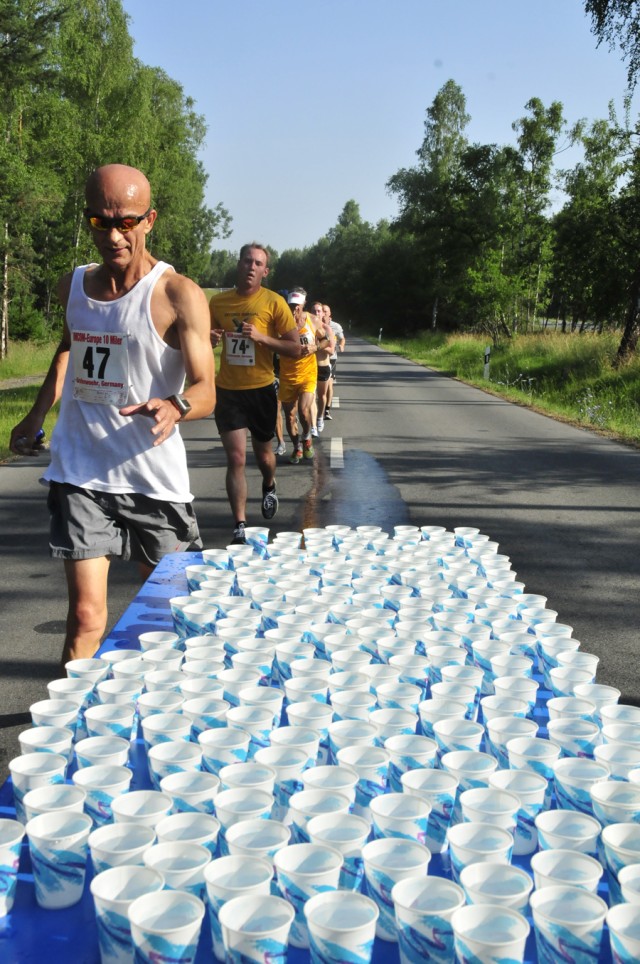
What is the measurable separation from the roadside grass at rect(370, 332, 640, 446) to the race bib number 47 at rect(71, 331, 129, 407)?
12085mm

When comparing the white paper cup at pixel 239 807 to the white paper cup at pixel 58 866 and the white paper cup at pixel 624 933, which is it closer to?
the white paper cup at pixel 58 866

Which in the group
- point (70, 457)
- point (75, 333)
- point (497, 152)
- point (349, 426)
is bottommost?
point (349, 426)

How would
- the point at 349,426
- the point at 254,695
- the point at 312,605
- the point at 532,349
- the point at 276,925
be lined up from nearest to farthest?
1. the point at 276,925
2. the point at 254,695
3. the point at 312,605
4. the point at 349,426
5. the point at 532,349

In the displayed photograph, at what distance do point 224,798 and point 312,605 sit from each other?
4.04 ft

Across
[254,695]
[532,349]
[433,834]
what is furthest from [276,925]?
[532,349]

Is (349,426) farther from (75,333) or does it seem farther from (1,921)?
(1,921)

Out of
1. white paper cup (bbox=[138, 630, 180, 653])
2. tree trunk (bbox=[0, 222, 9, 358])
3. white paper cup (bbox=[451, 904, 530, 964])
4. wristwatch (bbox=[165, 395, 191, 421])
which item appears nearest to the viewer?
white paper cup (bbox=[451, 904, 530, 964])

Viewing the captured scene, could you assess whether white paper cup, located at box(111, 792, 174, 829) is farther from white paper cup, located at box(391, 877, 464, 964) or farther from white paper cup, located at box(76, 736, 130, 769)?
white paper cup, located at box(391, 877, 464, 964)

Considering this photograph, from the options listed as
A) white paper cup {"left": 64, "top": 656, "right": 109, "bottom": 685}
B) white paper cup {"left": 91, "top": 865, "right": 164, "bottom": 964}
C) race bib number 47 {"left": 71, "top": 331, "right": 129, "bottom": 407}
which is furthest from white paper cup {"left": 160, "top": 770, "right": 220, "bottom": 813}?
race bib number 47 {"left": 71, "top": 331, "right": 129, "bottom": 407}

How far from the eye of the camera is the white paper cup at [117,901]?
1.48 m

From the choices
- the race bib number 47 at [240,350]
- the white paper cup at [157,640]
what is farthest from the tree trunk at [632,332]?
the white paper cup at [157,640]

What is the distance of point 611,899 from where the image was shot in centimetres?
162

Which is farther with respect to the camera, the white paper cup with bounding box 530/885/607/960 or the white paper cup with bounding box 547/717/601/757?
the white paper cup with bounding box 547/717/601/757

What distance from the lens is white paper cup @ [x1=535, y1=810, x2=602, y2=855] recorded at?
5.58ft
